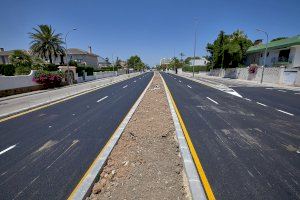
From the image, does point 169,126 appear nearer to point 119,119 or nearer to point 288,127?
point 119,119

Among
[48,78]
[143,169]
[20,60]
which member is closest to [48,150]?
[143,169]

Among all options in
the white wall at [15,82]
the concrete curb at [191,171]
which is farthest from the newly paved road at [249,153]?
the white wall at [15,82]

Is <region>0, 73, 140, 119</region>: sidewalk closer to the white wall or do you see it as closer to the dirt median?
the white wall

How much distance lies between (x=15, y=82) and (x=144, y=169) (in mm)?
21724

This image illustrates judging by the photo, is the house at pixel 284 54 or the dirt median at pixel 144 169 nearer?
the dirt median at pixel 144 169

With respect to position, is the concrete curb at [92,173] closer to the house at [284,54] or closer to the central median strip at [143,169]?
the central median strip at [143,169]

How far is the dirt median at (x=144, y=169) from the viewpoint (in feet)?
12.3

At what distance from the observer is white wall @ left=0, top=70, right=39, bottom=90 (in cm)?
1930

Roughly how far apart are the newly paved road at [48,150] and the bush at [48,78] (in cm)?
1657

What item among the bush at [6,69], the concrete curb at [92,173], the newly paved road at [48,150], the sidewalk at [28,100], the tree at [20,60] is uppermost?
the tree at [20,60]

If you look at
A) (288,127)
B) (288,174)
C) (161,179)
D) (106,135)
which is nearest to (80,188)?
(161,179)

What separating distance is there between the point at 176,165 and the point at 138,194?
4.55ft

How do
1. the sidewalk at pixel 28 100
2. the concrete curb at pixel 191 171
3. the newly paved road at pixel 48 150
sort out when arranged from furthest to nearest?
the sidewalk at pixel 28 100 < the newly paved road at pixel 48 150 < the concrete curb at pixel 191 171

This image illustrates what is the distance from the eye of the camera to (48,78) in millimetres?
25719
